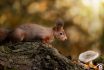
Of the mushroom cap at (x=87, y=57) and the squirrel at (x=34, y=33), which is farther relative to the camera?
the mushroom cap at (x=87, y=57)

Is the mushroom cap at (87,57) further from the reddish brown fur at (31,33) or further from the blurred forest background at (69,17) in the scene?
the blurred forest background at (69,17)

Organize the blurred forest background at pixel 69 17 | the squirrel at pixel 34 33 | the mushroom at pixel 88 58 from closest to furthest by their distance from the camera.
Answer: the squirrel at pixel 34 33 < the mushroom at pixel 88 58 < the blurred forest background at pixel 69 17

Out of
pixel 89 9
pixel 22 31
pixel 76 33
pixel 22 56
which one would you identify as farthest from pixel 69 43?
pixel 22 56

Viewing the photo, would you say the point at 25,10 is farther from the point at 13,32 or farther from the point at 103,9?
the point at 13,32

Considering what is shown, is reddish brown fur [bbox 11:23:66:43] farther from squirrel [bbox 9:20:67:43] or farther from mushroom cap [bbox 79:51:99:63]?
mushroom cap [bbox 79:51:99:63]

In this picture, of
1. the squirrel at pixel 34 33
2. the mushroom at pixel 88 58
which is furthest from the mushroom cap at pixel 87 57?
the squirrel at pixel 34 33

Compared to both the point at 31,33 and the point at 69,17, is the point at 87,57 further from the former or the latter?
the point at 69,17

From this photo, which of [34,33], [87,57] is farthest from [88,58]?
[34,33]
